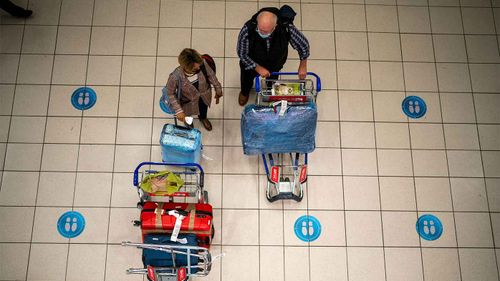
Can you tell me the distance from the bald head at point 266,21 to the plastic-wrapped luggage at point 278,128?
0.71 metres

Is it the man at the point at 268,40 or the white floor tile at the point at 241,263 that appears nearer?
the man at the point at 268,40

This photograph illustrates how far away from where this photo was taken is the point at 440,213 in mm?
4633

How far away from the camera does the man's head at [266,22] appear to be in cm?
349

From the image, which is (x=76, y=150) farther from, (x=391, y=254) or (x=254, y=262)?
(x=391, y=254)

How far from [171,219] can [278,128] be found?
1311mm

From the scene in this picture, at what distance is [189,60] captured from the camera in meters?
3.53

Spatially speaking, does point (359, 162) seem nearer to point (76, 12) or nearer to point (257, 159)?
point (257, 159)

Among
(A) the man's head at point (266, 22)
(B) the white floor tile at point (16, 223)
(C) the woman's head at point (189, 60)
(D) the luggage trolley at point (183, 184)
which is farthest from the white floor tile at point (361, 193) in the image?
(B) the white floor tile at point (16, 223)

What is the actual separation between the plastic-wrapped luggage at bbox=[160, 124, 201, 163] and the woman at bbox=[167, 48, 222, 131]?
0.56 ft

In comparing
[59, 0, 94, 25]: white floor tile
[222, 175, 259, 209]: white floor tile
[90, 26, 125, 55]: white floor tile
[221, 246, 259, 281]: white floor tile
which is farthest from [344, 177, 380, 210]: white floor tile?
[59, 0, 94, 25]: white floor tile

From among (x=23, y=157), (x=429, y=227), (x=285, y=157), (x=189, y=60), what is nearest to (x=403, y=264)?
(x=429, y=227)

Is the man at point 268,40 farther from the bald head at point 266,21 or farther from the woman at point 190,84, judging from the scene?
the woman at point 190,84

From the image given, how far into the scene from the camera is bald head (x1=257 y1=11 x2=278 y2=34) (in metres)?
3.49

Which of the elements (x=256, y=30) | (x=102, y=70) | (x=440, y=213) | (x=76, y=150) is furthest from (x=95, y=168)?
(x=440, y=213)
